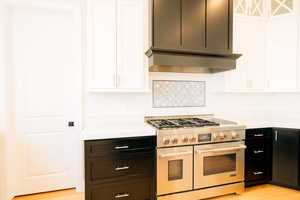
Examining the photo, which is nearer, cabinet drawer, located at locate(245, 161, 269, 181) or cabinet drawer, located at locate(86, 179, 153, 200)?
cabinet drawer, located at locate(86, 179, 153, 200)

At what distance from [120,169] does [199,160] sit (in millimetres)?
958

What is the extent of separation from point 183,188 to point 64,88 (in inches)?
80.6

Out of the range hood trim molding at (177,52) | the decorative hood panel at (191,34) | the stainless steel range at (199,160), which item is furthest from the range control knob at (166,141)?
the range hood trim molding at (177,52)

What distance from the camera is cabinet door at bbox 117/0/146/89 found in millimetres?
2061

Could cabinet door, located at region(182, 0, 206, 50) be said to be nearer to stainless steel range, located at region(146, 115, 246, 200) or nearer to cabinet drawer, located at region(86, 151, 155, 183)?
stainless steel range, located at region(146, 115, 246, 200)

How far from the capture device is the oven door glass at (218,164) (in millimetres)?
2059

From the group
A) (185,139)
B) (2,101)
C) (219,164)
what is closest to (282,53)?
(219,164)

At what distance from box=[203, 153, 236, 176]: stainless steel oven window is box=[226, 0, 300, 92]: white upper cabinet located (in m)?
0.98

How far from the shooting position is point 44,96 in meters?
2.27

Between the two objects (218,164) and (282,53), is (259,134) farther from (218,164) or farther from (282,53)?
(282,53)

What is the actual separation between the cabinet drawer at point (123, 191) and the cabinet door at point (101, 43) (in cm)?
113

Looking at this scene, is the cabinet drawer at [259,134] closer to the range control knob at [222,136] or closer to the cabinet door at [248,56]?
the range control knob at [222,136]

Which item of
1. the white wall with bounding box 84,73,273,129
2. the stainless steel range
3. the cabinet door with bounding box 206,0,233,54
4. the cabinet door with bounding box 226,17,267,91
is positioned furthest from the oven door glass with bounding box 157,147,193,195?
the cabinet door with bounding box 206,0,233,54

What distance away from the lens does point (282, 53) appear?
2514 mm
